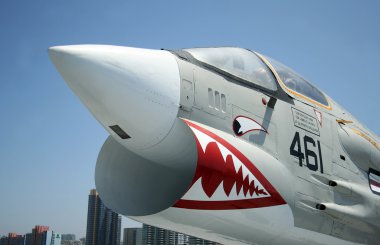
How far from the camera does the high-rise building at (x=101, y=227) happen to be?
8856cm

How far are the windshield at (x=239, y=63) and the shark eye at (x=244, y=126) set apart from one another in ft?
1.92

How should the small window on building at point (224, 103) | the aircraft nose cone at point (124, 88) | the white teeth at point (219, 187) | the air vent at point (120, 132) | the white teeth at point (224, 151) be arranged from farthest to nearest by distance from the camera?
the small window on building at point (224, 103)
the white teeth at point (224, 151)
the air vent at point (120, 132)
the white teeth at point (219, 187)
the aircraft nose cone at point (124, 88)

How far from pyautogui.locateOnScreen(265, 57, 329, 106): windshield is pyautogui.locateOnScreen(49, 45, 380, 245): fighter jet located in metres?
0.03

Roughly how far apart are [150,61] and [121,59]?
1.05 ft

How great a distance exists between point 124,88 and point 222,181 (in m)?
1.35

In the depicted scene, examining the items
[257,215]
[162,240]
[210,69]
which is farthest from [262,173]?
[162,240]

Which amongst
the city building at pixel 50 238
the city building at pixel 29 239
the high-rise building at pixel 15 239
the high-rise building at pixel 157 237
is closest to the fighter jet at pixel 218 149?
the high-rise building at pixel 157 237

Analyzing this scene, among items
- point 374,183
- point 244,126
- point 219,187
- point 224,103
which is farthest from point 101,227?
point 219,187

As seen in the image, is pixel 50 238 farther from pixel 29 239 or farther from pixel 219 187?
pixel 219 187

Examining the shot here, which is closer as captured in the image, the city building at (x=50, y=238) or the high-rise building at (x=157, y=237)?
the high-rise building at (x=157, y=237)

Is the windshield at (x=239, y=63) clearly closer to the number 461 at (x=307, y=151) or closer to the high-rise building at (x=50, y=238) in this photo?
the number 461 at (x=307, y=151)

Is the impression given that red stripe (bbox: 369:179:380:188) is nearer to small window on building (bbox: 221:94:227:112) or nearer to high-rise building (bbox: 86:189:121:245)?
small window on building (bbox: 221:94:227:112)

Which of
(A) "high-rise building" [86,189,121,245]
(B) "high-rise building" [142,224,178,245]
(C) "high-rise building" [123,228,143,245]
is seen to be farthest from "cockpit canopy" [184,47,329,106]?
(C) "high-rise building" [123,228,143,245]

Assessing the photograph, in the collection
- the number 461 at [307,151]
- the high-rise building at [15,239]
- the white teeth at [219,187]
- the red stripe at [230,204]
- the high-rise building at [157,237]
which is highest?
the number 461 at [307,151]
